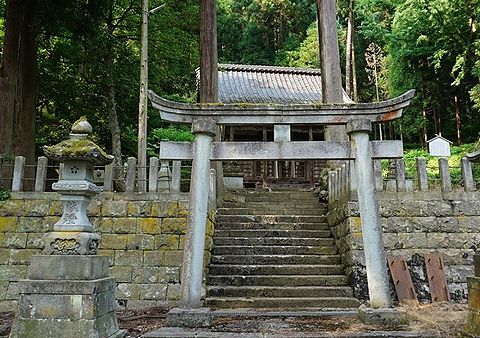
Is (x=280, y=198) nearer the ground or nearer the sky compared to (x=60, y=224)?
nearer the sky

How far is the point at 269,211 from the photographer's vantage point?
9664mm

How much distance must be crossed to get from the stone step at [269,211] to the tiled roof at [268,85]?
7178 mm

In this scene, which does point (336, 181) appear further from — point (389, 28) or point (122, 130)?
point (389, 28)

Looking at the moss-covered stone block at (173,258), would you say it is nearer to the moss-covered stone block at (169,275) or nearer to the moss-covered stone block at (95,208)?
the moss-covered stone block at (169,275)

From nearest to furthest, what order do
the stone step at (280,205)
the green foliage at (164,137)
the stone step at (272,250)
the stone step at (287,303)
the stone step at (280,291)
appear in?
the stone step at (287,303) < the stone step at (280,291) < the stone step at (272,250) < the stone step at (280,205) < the green foliage at (164,137)

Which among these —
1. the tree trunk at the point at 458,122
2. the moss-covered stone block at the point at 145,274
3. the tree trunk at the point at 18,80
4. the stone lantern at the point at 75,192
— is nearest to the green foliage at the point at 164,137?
the tree trunk at the point at 18,80

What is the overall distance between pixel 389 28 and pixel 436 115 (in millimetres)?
7662

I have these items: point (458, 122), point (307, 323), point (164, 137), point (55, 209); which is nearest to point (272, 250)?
point (307, 323)

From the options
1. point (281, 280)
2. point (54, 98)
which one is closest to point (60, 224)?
point (281, 280)

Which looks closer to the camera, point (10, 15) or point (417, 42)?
point (10, 15)

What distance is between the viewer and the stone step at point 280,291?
22.7ft

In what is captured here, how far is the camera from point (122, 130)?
1567 cm

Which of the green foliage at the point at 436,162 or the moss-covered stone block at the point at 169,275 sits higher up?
the green foliage at the point at 436,162

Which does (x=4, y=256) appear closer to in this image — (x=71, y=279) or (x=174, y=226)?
(x=174, y=226)
